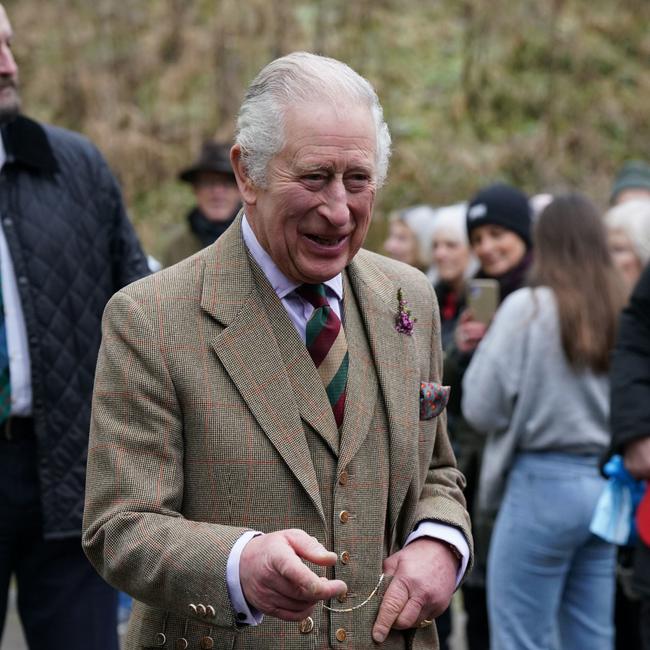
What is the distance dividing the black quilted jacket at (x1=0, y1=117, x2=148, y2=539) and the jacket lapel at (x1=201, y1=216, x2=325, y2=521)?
4.00 feet

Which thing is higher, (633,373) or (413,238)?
(633,373)

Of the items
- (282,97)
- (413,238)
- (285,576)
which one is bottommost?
(413,238)

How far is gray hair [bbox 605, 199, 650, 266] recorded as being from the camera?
5797mm

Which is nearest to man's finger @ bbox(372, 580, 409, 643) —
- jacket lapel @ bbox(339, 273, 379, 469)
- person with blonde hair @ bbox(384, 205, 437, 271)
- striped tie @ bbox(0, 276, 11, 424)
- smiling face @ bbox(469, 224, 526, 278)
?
jacket lapel @ bbox(339, 273, 379, 469)

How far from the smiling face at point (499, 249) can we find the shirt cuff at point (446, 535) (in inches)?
125

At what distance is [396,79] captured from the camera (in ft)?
40.6

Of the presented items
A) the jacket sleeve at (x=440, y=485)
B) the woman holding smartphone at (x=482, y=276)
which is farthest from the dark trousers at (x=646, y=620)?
the woman holding smartphone at (x=482, y=276)

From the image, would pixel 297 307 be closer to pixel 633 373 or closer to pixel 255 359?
pixel 255 359

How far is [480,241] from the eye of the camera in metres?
5.72

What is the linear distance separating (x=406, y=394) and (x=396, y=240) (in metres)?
4.72

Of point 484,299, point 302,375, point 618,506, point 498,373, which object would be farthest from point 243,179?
point 484,299

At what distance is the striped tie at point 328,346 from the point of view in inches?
99.3

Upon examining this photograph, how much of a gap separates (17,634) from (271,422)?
4.46m

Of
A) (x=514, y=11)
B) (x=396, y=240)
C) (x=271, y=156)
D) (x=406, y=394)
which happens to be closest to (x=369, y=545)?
(x=406, y=394)
